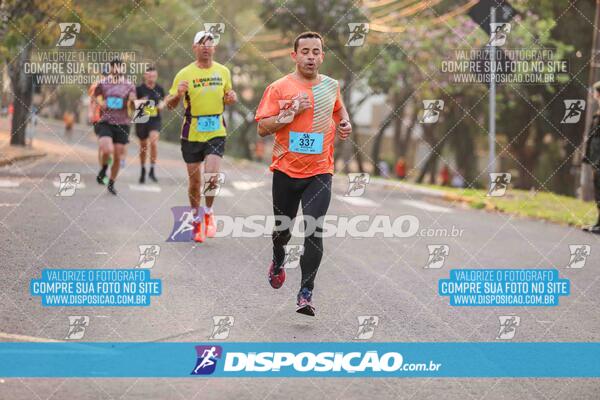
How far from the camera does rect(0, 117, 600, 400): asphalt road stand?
5766mm

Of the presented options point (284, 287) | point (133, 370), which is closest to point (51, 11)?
point (284, 287)

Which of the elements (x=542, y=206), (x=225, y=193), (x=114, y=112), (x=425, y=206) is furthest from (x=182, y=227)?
(x=542, y=206)

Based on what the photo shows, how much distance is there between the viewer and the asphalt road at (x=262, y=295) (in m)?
5.77

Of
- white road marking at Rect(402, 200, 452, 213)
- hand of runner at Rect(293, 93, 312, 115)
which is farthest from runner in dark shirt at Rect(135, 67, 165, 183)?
hand of runner at Rect(293, 93, 312, 115)

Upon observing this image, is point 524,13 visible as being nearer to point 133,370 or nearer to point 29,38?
point 29,38

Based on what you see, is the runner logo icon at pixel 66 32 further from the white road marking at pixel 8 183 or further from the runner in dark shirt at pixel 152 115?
the white road marking at pixel 8 183

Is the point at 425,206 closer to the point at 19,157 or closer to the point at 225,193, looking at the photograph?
the point at 225,193

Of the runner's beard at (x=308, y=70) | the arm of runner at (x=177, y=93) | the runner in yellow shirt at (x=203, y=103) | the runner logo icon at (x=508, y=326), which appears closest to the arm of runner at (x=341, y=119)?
the runner's beard at (x=308, y=70)

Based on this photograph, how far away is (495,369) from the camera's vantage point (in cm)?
628

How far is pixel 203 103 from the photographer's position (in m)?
10.5

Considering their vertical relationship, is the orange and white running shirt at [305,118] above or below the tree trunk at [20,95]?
above

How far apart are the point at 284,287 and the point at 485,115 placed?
109ft

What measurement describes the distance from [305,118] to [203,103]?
3.29 metres

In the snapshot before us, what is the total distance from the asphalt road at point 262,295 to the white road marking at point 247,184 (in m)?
5.19
